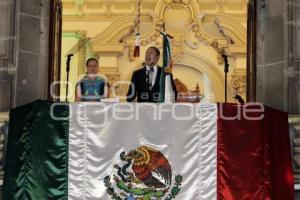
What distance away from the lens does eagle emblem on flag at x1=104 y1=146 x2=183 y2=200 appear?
246 inches

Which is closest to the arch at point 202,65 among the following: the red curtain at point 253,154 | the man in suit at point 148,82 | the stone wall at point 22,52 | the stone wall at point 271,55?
the stone wall at point 271,55

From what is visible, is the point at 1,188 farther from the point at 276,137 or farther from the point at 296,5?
the point at 296,5

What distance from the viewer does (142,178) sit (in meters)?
6.28

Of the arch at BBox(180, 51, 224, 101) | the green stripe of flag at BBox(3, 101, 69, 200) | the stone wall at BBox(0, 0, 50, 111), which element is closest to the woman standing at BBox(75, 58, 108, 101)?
the stone wall at BBox(0, 0, 50, 111)

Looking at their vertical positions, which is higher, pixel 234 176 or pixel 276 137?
pixel 276 137

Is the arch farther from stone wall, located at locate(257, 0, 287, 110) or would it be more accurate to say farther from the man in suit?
the man in suit

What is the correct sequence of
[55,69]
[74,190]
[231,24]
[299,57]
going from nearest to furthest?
[74,190] → [299,57] → [55,69] → [231,24]

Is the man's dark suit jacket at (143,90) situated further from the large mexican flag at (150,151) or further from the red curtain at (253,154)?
the red curtain at (253,154)

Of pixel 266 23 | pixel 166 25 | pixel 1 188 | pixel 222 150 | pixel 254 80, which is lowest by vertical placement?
pixel 1 188

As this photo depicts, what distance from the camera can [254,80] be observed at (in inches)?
290

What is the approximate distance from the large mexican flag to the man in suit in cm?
61

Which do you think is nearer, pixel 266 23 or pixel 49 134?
pixel 49 134

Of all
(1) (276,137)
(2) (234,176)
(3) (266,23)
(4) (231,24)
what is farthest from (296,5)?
(4) (231,24)

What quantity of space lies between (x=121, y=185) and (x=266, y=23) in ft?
8.93
